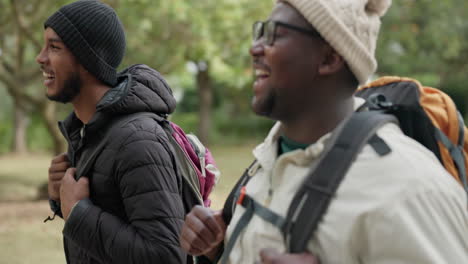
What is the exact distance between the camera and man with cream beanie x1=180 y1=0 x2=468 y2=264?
4.83 ft

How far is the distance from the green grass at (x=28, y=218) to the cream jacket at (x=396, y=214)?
3156 mm

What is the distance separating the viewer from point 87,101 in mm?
2904

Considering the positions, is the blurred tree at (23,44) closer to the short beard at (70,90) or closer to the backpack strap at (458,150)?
the short beard at (70,90)

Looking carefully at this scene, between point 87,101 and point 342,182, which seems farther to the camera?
point 87,101

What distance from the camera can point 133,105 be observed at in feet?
9.14

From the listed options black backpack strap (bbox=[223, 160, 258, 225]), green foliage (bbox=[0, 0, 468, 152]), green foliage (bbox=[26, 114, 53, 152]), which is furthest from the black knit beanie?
green foliage (bbox=[26, 114, 53, 152])

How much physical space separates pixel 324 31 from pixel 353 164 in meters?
0.40

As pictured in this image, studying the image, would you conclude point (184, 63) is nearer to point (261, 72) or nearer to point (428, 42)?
point (428, 42)

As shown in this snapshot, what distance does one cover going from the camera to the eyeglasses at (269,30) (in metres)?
1.71

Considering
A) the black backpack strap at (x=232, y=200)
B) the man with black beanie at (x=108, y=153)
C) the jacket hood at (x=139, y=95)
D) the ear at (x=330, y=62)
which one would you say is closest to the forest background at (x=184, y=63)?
the jacket hood at (x=139, y=95)

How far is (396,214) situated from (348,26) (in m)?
0.56

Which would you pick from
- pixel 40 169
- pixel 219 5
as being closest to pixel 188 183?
pixel 219 5

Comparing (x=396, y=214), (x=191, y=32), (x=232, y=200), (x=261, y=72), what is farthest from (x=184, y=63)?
(x=396, y=214)

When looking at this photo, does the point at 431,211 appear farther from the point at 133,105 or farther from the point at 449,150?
the point at 133,105
